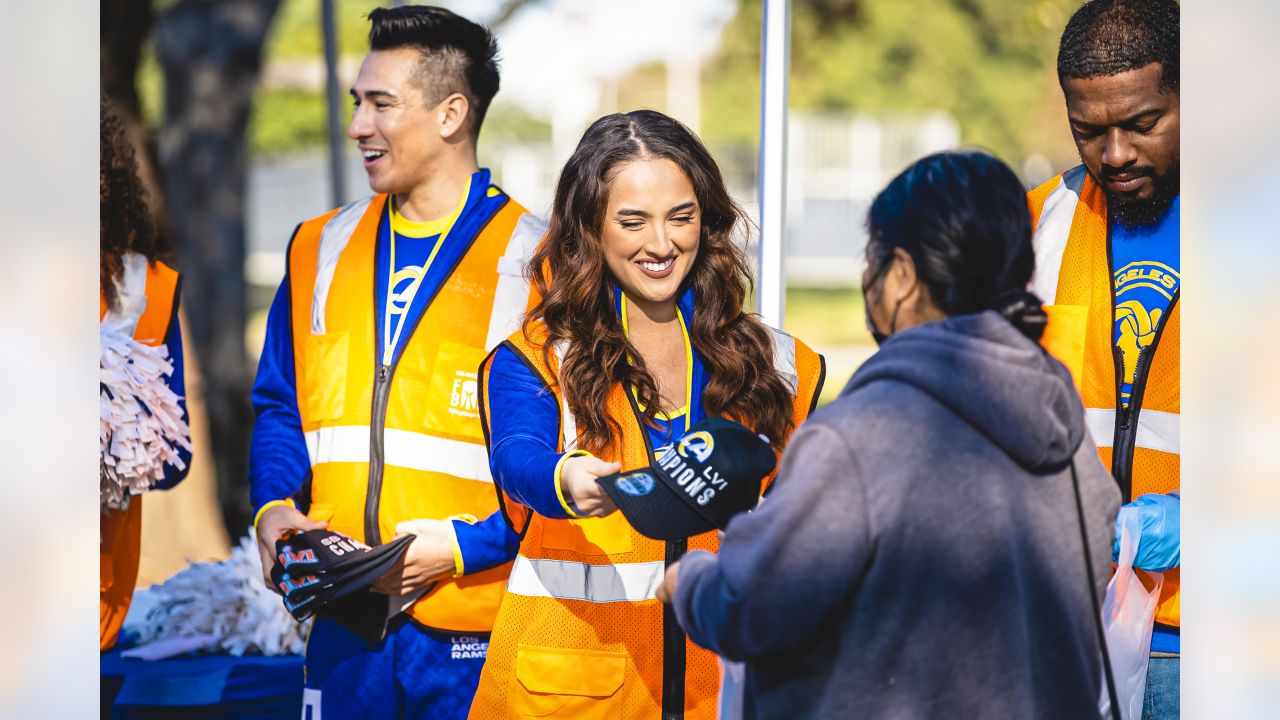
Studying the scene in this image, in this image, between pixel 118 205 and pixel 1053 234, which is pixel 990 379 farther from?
pixel 118 205

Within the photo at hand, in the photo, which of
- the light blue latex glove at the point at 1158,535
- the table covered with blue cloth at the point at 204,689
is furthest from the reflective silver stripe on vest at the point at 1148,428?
the table covered with blue cloth at the point at 204,689

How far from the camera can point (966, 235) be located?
1753mm

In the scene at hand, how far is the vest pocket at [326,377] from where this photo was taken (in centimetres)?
294

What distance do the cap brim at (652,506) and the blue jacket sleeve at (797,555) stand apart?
36 centimetres

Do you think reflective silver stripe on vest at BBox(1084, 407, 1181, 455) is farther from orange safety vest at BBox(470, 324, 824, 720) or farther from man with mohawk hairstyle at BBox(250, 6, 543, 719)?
man with mohawk hairstyle at BBox(250, 6, 543, 719)

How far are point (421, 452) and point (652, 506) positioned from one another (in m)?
0.96

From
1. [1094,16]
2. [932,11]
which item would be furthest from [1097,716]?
[932,11]

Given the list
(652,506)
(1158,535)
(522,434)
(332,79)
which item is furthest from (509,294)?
(332,79)

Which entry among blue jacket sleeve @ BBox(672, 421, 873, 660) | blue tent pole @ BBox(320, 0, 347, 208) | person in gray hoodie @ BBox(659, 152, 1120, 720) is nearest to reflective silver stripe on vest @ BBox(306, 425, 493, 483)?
person in gray hoodie @ BBox(659, 152, 1120, 720)

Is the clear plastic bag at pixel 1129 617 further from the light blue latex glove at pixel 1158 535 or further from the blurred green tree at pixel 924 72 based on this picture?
the blurred green tree at pixel 924 72

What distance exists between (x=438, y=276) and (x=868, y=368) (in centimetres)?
144

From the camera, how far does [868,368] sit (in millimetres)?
1723

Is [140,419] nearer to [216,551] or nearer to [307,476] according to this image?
[307,476]

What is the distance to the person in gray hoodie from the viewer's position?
1.65 meters
